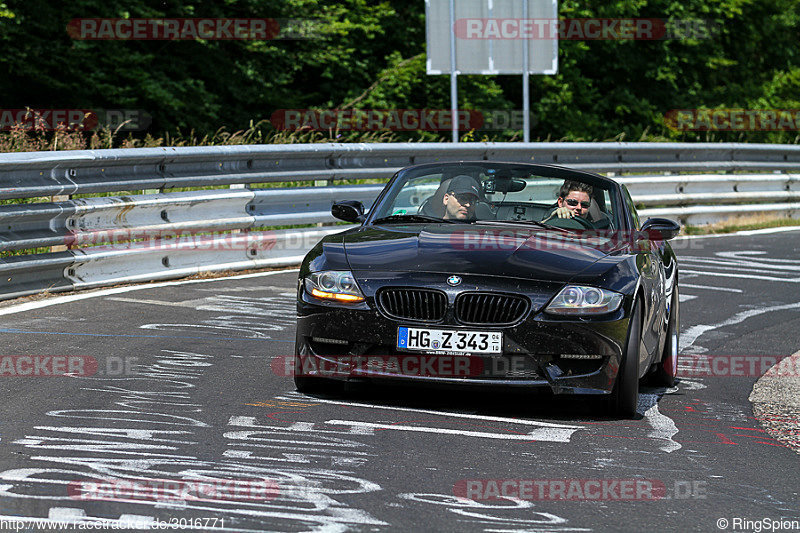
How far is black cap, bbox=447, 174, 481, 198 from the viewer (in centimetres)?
812

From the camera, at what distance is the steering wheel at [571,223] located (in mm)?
7871

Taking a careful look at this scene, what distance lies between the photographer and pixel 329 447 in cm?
575

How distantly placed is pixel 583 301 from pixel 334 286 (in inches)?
49.7

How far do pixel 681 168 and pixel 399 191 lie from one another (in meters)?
12.3

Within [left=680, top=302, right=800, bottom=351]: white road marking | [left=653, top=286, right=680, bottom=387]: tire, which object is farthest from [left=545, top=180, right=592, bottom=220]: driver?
[left=680, top=302, right=800, bottom=351]: white road marking

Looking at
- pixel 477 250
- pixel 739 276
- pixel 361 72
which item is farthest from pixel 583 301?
pixel 361 72

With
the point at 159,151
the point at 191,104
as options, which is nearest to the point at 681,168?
the point at 159,151

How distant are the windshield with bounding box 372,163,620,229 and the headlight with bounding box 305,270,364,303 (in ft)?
3.55

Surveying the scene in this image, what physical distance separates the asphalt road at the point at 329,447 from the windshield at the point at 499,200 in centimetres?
112

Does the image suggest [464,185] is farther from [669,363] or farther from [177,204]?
[177,204]

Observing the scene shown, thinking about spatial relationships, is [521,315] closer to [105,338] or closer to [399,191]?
[399,191]

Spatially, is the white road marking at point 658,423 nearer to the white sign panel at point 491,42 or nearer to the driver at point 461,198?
the driver at point 461,198

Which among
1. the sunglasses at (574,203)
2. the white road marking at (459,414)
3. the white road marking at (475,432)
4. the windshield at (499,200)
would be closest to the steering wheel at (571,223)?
the windshield at (499,200)

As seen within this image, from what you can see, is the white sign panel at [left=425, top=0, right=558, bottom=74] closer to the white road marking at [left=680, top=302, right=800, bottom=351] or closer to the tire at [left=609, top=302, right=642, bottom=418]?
the white road marking at [left=680, top=302, right=800, bottom=351]
